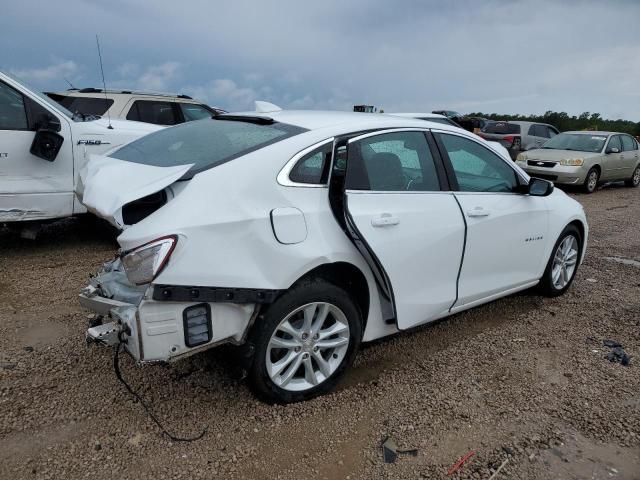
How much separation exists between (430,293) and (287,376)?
1.08 m

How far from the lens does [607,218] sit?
30.4 feet

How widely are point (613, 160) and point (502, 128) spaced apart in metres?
4.37

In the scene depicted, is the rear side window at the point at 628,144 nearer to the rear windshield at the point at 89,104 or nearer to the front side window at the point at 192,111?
the front side window at the point at 192,111

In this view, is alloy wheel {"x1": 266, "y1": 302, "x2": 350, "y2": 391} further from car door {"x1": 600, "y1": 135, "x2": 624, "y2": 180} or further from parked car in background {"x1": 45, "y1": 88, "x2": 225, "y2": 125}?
car door {"x1": 600, "y1": 135, "x2": 624, "y2": 180}

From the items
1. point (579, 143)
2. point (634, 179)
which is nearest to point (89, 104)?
point (579, 143)

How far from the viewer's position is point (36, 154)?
5.19m

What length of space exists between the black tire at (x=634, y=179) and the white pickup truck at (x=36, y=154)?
14132 mm

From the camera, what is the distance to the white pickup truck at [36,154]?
5.09 m

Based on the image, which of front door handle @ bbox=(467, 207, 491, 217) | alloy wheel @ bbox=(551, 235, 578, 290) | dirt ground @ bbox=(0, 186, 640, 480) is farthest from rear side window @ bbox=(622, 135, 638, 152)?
front door handle @ bbox=(467, 207, 491, 217)

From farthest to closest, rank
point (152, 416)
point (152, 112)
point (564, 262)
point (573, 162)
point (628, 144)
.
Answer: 1. point (628, 144)
2. point (573, 162)
3. point (152, 112)
4. point (564, 262)
5. point (152, 416)

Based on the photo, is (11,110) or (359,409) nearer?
(359,409)

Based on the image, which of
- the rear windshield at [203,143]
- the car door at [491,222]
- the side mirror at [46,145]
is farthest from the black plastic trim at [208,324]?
the side mirror at [46,145]

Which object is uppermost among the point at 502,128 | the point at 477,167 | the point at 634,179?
the point at 477,167

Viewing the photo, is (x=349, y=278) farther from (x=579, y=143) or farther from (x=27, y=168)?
(x=579, y=143)
